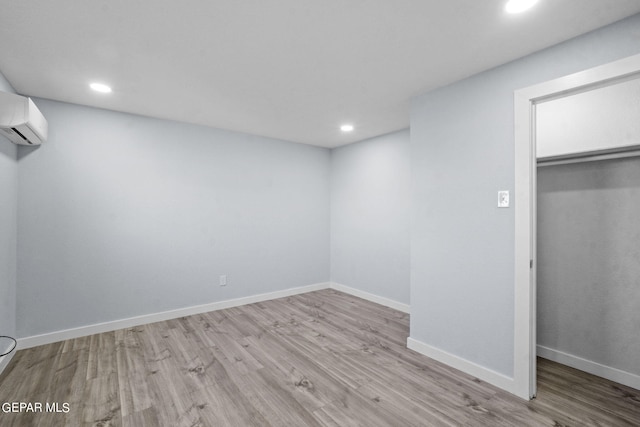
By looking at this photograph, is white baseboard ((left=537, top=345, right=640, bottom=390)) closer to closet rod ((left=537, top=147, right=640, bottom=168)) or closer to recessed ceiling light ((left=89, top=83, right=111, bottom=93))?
closet rod ((left=537, top=147, right=640, bottom=168))

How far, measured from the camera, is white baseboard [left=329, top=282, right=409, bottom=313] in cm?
406

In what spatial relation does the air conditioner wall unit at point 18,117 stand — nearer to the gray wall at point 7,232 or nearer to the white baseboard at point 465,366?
the gray wall at point 7,232

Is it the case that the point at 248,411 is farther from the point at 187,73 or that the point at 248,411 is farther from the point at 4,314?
the point at 187,73

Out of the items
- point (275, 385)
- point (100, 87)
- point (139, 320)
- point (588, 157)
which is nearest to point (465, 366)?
point (275, 385)

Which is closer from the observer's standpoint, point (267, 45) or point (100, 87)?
point (267, 45)

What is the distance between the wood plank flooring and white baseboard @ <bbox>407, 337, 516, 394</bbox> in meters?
0.07

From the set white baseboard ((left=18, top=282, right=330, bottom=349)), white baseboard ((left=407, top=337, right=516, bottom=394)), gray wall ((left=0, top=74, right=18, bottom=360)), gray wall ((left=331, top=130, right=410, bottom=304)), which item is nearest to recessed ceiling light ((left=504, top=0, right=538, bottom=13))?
gray wall ((left=331, top=130, right=410, bottom=304))

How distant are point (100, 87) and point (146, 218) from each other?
148 centimetres

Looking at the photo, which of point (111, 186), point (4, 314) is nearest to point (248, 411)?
point (4, 314)

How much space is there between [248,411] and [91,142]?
3.19 meters

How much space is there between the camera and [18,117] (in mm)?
2258

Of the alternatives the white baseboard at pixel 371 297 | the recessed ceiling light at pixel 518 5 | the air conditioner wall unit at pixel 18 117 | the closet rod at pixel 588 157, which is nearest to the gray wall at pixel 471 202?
the recessed ceiling light at pixel 518 5

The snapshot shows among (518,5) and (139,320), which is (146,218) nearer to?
(139,320)

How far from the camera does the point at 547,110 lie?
263 centimetres
